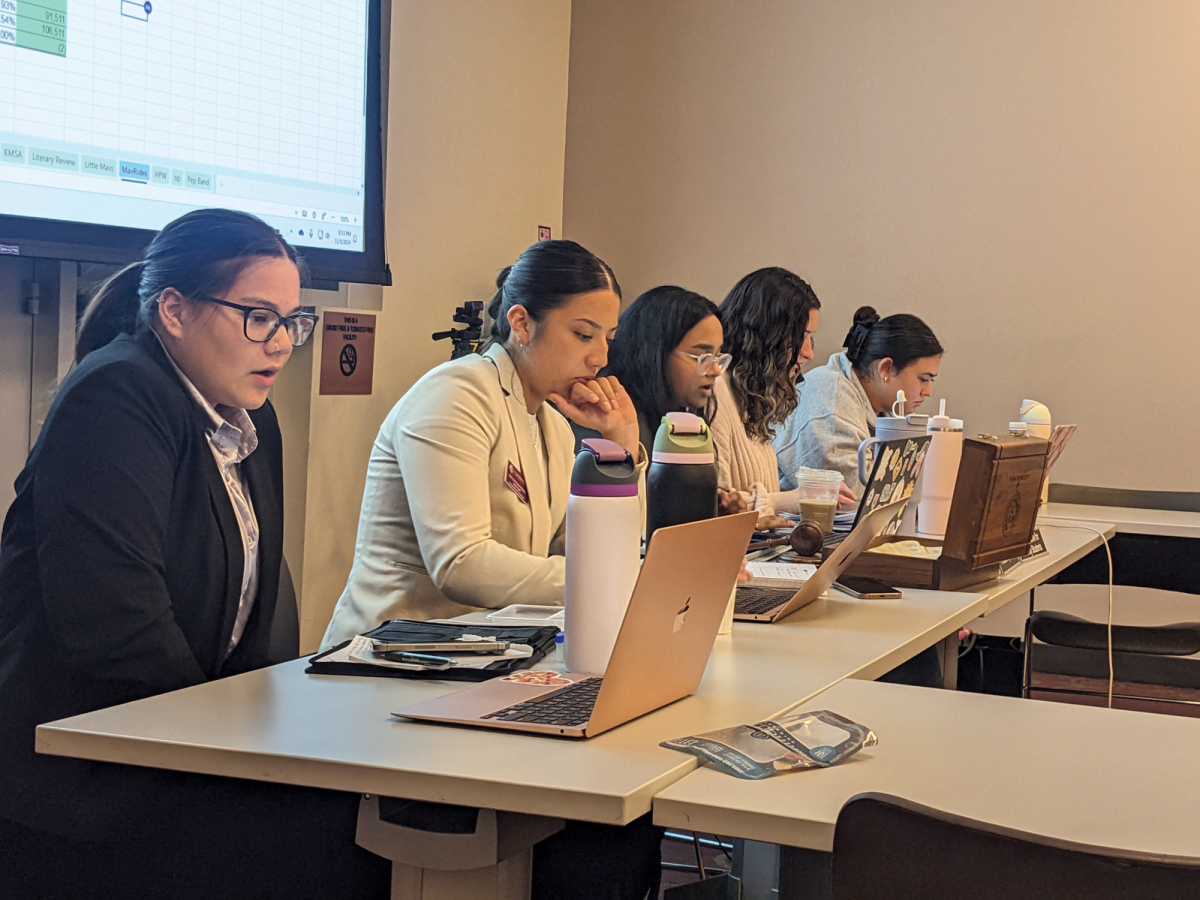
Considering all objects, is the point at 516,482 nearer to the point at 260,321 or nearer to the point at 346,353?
the point at 260,321

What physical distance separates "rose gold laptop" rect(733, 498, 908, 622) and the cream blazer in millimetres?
284

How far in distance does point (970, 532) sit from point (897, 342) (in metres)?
1.86

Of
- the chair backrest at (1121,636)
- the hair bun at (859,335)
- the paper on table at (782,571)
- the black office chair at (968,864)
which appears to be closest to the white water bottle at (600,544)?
the black office chair at (968,864)

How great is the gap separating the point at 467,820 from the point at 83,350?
99 centimetres

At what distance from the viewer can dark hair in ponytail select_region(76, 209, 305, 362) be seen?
159 cm

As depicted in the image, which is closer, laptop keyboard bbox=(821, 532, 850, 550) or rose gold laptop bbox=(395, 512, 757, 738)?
rose gold laptop bbox=(395, 512, 757, 738)

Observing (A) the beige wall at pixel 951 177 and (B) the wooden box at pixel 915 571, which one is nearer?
(B) the wooden box at pixel 915 571

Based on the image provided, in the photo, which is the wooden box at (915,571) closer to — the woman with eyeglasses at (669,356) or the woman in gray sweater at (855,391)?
the woman with eyeglasses at (669,356)

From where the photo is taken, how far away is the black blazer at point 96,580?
4.32ft

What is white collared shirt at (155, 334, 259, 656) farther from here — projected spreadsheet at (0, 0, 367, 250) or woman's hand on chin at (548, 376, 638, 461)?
projected spreadsheet at (0, 0, 367, 250)

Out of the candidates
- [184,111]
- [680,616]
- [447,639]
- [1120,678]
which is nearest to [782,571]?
[447,639]

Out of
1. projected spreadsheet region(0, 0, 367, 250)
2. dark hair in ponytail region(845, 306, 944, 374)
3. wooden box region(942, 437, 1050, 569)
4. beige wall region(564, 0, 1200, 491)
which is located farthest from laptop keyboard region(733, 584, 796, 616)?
beige wall region(564, 0, 1200, 491)

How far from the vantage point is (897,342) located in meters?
3.87

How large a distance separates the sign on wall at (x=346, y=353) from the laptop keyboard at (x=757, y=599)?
179cm
